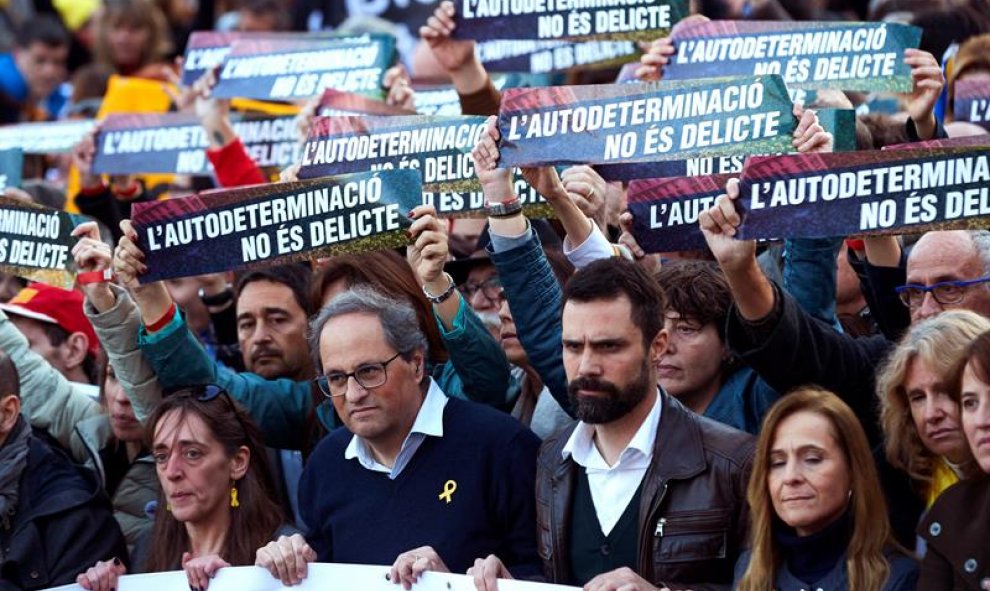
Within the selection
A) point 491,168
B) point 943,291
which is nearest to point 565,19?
point 491,168

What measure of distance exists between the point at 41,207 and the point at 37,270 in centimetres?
23

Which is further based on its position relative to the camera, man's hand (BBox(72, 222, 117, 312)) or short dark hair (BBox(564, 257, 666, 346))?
man's hand (BBox(72, 222, 117, 312))

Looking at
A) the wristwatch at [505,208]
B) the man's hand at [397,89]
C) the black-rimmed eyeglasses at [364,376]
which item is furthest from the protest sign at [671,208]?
the man's hand at [397,89]

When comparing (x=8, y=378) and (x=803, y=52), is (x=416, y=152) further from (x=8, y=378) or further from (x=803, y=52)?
(x=8, y=378)

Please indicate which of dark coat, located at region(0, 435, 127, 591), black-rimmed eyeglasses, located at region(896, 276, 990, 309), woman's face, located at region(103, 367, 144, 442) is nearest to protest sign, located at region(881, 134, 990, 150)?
black-rimmed eyeglasses, located at region(896, 276, 990, 309)

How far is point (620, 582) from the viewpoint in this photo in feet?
18.0

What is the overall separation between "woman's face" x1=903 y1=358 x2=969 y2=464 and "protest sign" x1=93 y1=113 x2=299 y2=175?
14.2ft

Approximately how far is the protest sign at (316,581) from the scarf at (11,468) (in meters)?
0.52

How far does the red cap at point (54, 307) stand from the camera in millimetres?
8391

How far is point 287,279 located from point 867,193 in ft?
8.87

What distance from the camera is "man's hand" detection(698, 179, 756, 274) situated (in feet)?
19.4

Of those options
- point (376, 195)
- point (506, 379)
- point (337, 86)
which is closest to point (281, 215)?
point (376, 195)

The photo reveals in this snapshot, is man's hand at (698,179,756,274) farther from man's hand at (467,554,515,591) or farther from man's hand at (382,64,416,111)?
man's hand at (382,64,416,111)

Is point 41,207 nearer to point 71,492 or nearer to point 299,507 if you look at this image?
point 71,492
